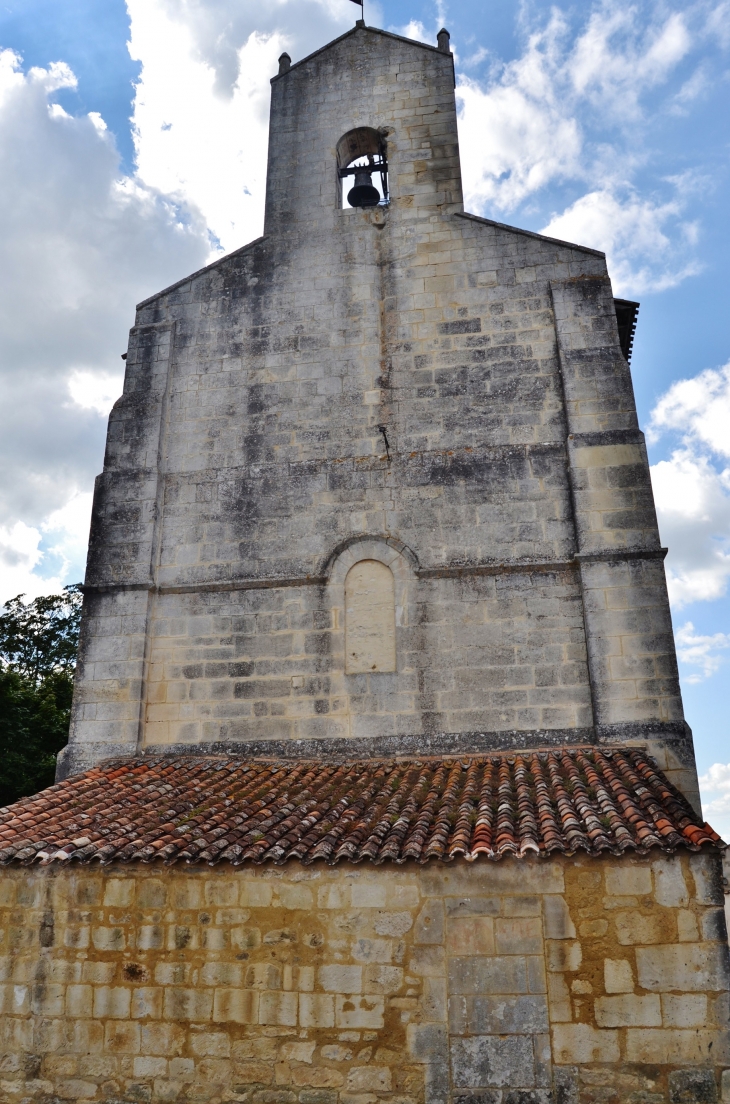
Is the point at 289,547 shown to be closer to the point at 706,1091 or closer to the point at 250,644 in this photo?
the point at 250,644

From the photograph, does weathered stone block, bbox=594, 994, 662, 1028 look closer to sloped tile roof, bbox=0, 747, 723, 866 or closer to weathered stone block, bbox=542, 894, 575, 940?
weathered stone block, bbox=542, 894, 575, 940

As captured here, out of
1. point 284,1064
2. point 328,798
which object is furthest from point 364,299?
point 284,1064

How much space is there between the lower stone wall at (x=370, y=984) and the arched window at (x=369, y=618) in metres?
3.38

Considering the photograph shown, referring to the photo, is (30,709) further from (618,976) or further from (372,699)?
(618,976)

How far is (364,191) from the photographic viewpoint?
1255cm

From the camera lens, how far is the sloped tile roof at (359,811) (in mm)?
6754

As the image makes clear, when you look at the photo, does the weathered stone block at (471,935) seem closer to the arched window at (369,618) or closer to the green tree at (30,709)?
the arched window at (369,618)

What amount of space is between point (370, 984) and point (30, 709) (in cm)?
1418

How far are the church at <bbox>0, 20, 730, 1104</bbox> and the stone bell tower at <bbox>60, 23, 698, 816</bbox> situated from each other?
40 millimetres

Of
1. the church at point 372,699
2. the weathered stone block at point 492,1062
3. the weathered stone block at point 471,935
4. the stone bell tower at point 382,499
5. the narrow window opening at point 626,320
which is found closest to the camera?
the weathered stone block at point 492,1062

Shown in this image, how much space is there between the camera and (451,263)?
11438 mm

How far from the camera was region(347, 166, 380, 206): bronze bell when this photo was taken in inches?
494

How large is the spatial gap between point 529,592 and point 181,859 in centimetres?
497

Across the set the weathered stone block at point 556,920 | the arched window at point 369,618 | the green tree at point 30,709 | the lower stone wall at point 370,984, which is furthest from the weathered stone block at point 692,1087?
the green tree at point 30,709
